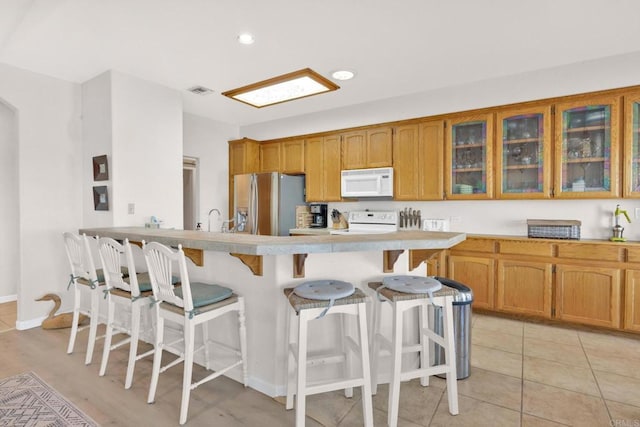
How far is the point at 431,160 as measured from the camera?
4.02 metres

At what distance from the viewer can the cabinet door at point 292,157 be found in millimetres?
5023

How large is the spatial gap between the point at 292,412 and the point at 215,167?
4052 mm

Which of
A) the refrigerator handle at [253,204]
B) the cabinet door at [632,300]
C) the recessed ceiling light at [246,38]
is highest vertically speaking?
the recessed ceiling light at [246,38]

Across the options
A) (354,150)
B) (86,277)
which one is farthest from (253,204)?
(86,277)

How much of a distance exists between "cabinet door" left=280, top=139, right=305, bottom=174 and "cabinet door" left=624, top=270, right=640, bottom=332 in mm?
3796

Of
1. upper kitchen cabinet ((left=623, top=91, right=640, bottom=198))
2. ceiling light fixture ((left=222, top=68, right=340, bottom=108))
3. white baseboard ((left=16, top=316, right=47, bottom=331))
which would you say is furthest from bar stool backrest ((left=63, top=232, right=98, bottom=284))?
upper kitchen cabinet ((left=623, top=91, right=640, bottom=198))

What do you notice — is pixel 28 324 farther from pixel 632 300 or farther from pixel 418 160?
pixel 632 300

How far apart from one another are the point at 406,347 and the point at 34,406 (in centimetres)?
226

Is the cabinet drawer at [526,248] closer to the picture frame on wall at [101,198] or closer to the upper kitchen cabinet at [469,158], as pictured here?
the upper kitchen cabinet at [469,158]

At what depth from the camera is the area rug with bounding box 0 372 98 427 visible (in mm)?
1857

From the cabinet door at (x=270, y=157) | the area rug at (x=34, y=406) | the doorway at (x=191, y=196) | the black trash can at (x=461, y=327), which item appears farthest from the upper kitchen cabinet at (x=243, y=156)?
the black trash can at (x=461, y=327)

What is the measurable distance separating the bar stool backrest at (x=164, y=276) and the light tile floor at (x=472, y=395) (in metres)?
Result: 0.64

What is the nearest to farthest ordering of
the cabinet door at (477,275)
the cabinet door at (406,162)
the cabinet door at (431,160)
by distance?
the cabinet door at (477,275) < the cabinet door at (431,160) < the cabinet door at (406,162)

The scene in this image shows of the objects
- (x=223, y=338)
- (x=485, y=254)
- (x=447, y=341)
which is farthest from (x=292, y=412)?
(x=485, y=254)
